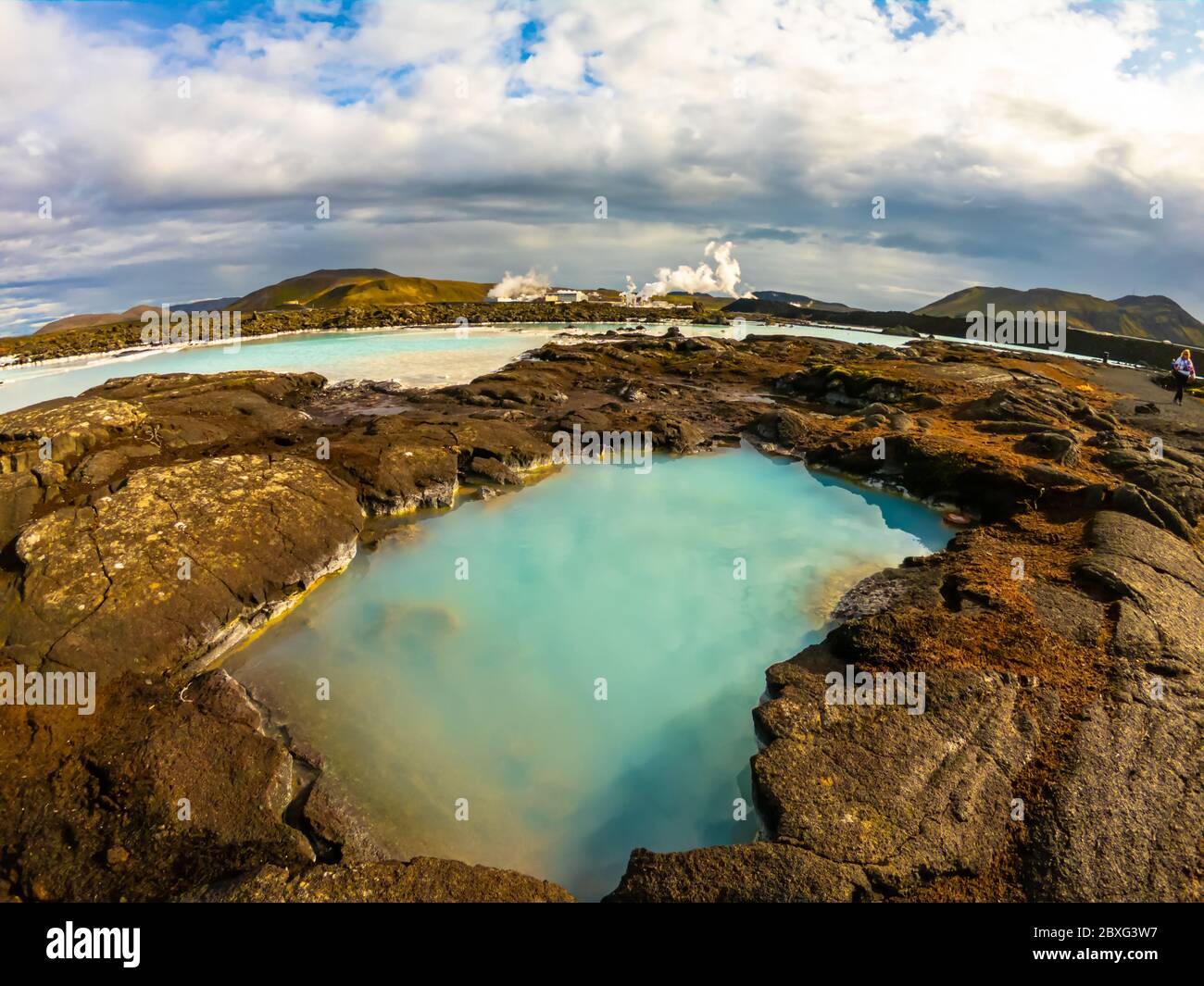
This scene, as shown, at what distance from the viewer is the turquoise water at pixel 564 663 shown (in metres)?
10.2

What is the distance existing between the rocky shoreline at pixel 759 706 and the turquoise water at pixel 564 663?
1222 millimetres

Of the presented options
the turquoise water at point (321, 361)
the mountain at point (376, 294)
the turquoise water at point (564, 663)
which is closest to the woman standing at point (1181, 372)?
the turquoise water at point (564, 663)

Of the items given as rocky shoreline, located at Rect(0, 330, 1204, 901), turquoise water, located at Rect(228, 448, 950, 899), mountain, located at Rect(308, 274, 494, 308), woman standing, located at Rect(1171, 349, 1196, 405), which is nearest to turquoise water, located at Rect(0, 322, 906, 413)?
rocky shoreline, located at Rect(0, 330, 1204, 901)

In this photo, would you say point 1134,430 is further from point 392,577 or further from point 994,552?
point 392,577

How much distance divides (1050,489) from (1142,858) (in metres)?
15.5

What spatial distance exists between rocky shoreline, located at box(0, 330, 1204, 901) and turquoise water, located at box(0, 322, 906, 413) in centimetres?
2927

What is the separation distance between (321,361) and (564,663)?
56761 millimetres

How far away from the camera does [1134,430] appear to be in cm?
3166

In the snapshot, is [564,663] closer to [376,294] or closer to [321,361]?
[321,361]

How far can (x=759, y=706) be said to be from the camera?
10828 millimetres

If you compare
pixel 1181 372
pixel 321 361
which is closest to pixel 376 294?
pixel 321 361

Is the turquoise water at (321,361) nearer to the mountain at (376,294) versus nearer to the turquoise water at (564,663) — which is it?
the turquoise water at (564,663)

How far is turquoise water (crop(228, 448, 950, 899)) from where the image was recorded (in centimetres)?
1024
